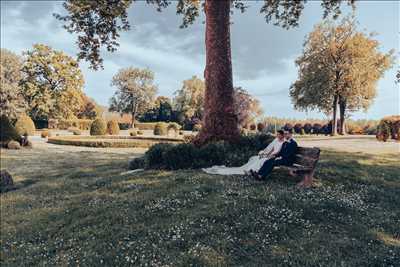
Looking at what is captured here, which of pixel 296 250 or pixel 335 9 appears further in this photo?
pixel 335 9

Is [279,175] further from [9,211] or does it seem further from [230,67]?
[9,211]

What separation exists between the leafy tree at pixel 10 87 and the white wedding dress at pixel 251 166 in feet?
164

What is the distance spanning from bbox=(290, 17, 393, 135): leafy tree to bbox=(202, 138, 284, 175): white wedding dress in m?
35.5

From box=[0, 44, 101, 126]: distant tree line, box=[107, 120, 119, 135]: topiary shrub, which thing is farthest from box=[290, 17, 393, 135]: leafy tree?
box=[0, 44, 101, 126]: distant tree line

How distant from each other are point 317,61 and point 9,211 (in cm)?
4390

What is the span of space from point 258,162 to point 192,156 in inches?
122

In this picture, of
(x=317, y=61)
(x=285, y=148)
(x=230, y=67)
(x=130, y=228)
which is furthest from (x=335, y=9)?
(x=317, y=61)

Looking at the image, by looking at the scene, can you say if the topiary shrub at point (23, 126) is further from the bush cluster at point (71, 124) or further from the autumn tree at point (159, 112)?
the autumn tree at point (159, 112)

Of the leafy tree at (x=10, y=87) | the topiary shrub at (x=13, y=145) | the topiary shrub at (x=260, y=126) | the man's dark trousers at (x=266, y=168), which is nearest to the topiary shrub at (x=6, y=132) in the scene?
the topiary shrub at (x=13, y=145)

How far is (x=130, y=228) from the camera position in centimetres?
648

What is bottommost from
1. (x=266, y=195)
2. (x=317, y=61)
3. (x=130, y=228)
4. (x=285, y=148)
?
(x=130, y=228)

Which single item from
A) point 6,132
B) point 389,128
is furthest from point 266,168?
point 6,132

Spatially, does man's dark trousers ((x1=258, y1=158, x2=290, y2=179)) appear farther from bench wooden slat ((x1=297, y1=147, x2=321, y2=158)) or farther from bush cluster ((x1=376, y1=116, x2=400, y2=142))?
bush cluster ((x1=376, y1=116, x2=400, y2=142))

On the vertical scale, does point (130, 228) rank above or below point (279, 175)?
below
